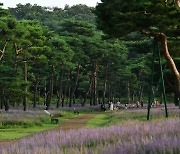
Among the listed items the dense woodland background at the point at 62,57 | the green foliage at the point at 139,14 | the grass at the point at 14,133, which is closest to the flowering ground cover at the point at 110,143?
the grass at the point at 14,133

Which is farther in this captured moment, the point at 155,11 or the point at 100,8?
the point at 100,8

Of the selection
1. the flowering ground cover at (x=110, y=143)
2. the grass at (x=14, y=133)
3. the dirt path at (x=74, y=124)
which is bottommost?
the grass at (x=14, y=133)

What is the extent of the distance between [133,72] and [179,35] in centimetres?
5403

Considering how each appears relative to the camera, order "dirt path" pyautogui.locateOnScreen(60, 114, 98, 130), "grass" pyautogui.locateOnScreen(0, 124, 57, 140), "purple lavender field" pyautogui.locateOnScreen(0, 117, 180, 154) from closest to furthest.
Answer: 1. "purple lavender field" pyautogui.locateOnScreen(0, 117, 180, 154)
2. "grass" pyautogui.locateOnScreen(0, 124, 57, 140)
3. "dirt path" pyautogui.locateOnScreen(60, 114, 98, 130)

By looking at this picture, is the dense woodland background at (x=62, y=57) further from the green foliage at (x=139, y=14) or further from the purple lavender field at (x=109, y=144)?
the purple lavender field at (x=109, y=144)

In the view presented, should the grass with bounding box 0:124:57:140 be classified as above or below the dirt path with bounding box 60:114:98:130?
below

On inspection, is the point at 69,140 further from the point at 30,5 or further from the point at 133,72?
the point at 30,5

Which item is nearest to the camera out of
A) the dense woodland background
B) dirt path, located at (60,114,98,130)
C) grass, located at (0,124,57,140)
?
grass, located at (0,124,57,140)

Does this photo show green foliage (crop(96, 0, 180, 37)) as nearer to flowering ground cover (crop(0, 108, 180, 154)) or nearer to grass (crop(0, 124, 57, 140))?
grass (crop(0, 124, 57, 140))

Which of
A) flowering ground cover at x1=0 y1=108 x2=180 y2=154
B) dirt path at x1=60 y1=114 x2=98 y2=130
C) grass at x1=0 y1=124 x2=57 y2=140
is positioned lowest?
grass at x1=0 y1=124 x2=57 y2=140

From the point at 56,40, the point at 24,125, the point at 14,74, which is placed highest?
the point at 56,40

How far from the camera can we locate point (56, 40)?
147 feet

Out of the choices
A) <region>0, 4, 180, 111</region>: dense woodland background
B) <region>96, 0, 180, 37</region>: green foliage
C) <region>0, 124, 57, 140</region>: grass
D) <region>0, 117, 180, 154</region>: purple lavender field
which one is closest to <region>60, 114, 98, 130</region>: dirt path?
<region>0, 124, 57, 140</region>: grass

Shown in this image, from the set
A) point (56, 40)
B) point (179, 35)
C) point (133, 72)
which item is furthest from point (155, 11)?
point (133, 72)
